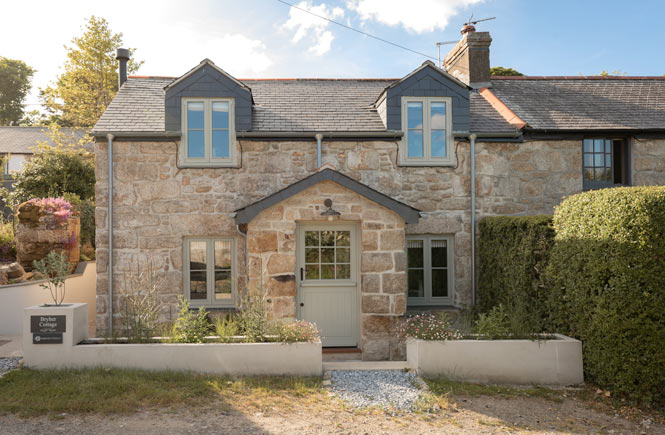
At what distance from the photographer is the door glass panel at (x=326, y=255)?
8.40 metres

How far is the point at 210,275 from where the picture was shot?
902 centimetres

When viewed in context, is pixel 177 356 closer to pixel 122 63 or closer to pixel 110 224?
pixel 110 224

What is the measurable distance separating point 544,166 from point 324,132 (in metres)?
4.90

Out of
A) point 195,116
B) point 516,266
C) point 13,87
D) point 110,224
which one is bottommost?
point 516,266

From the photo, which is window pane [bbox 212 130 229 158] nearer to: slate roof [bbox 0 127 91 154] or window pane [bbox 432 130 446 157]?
window pane [bbox 432 130 446 157]

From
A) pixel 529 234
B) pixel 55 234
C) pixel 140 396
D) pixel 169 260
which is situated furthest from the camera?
pixel 55 234

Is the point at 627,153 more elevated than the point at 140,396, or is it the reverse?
the point at 627,153

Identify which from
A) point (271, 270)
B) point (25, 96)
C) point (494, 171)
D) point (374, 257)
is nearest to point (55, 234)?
point (271, 270)

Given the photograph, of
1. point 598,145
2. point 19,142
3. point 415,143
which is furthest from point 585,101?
point 19,142

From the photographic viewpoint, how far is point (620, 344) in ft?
18.0

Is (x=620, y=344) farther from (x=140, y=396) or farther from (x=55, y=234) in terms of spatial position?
(x=55, y=234)

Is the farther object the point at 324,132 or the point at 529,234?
the point at 324,132

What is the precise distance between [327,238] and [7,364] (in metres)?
5.60

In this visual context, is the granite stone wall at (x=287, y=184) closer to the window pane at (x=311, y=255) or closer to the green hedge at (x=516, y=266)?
the green hedge at (x=516, y=266)
